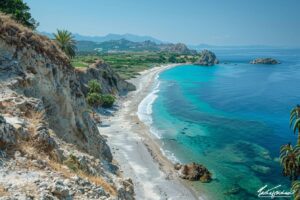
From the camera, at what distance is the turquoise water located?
51953 millimetres

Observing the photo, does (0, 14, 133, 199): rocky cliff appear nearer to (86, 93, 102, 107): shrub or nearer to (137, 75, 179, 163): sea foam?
(137, 75, 179, 163): sea foam

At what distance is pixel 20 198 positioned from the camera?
43.2 feet

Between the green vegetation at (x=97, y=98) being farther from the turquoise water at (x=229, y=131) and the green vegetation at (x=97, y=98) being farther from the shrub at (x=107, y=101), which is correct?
the turquoise water at (x=229, y=131)

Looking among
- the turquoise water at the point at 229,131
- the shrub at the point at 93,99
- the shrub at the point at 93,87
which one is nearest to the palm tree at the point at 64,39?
the shrub at the point at 93,99

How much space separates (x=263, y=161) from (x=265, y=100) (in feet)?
225

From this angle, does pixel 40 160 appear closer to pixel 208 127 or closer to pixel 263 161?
pixel 263 161

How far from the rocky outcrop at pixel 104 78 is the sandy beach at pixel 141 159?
63.6ft

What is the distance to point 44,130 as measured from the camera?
1983cm

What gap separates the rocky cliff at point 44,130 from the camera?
1541cm

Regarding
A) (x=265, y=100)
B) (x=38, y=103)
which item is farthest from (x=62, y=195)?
(x=265, y=100)

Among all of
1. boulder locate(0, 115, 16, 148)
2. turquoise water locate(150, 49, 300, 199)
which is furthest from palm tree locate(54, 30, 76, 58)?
boulder locate(0, 115, 16, 148)

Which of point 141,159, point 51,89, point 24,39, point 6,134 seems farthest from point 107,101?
point 6,134

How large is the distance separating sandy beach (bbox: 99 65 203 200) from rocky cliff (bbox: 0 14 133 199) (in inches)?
405

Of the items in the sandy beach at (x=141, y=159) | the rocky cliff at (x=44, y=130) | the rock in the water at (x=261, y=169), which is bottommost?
the rock in the water at (x=261, y=169)
